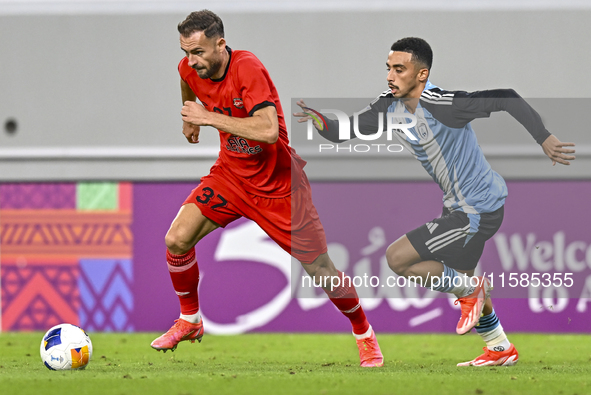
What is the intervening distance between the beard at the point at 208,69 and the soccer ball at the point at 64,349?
1789 millimetres

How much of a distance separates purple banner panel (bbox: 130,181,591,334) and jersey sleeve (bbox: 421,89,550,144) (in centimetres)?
327

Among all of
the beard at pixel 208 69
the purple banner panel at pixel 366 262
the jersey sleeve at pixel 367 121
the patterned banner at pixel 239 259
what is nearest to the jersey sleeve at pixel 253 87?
the beard at pixel 208 69

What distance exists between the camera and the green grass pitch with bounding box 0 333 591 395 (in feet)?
12.3

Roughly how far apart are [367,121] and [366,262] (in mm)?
3370

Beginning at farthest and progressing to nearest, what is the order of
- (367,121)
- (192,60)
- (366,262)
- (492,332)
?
(366,262), (367,121), (492,332), (192,60)

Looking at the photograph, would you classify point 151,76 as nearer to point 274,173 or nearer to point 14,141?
point 14,141

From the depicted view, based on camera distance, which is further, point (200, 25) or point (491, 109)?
point (491, 109)

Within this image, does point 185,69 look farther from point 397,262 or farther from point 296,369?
point 296,369

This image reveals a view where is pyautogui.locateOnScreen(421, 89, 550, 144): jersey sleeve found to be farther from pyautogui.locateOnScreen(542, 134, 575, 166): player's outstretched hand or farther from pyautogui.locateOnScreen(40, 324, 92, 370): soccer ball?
pyautogui.locateOnScreen(40, 324, 92, 370): soccer ball

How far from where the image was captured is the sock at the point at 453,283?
15.6ft

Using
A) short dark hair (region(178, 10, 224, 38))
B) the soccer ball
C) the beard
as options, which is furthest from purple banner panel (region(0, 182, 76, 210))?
short dark hair (region(178, 10, 224, 38))

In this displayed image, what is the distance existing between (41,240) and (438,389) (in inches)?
248

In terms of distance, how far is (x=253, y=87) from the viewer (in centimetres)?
455

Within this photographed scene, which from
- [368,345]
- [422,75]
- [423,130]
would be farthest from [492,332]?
[422,75]
